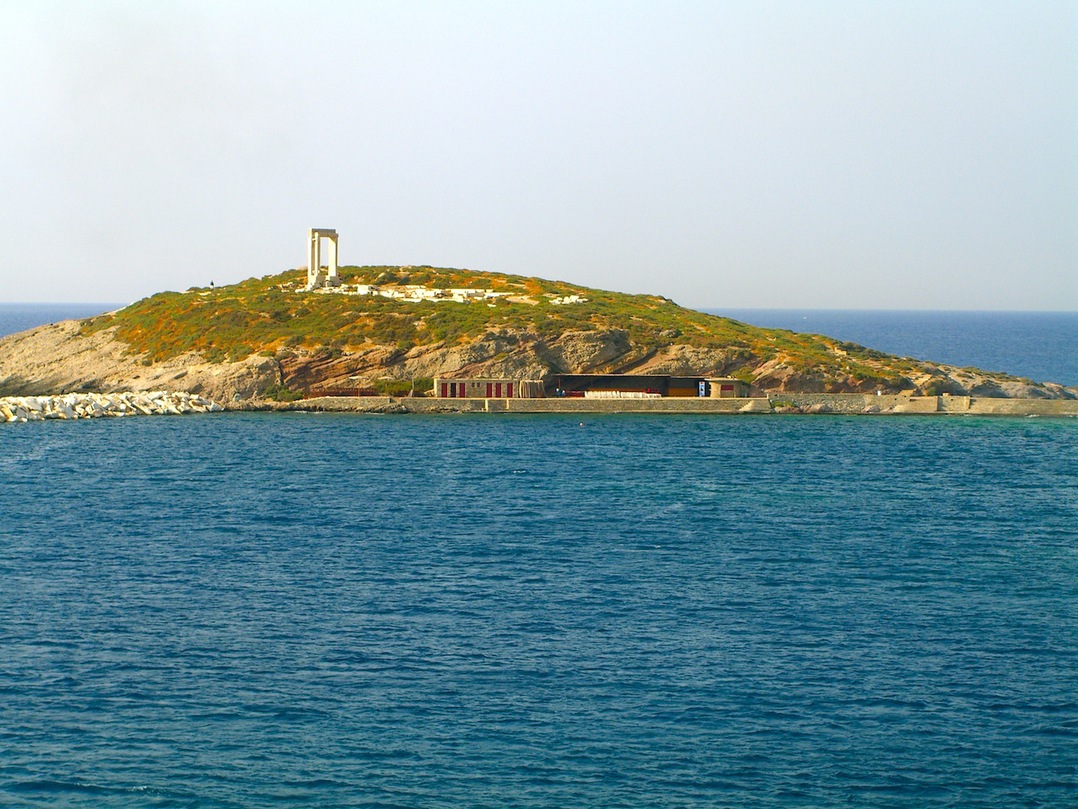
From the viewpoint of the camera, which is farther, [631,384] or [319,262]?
[319,262]

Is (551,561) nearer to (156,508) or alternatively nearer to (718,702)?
(718,702)

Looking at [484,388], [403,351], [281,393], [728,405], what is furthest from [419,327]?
[728,405]

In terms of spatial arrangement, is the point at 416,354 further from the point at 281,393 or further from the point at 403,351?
the point at 281,393

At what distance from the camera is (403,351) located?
117 meters

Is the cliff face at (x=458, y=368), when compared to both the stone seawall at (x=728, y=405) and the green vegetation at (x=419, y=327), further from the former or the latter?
the stone seawall at (x=728, y=405)

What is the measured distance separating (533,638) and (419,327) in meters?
82.4

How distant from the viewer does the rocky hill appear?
115 metres

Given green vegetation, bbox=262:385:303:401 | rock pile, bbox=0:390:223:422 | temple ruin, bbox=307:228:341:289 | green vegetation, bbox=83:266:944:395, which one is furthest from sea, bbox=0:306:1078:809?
temple ruin, bbox=307:228:341:289

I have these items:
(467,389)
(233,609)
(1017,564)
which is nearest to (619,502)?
(1017,564)

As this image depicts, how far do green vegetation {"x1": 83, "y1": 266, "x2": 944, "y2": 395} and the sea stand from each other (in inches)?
1602

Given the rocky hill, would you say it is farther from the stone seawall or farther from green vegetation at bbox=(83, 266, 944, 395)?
the stone seawall

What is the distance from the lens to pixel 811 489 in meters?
72.9

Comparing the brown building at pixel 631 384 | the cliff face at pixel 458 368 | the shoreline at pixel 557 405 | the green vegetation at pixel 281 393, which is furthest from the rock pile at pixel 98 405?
the brown building at pixel 631 384

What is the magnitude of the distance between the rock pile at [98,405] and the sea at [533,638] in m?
27.4
